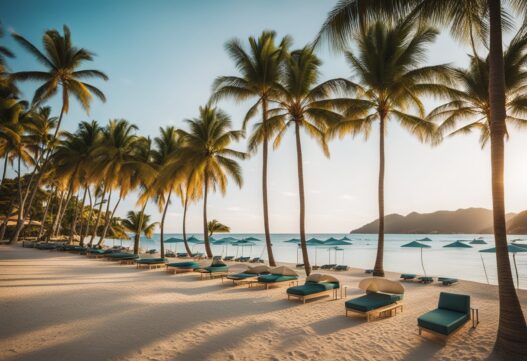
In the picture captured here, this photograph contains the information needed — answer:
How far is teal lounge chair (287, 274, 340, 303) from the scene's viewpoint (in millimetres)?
8969

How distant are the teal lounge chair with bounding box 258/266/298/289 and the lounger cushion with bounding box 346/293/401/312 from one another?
3915 mm

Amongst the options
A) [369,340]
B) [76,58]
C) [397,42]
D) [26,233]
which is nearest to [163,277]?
[369,340]

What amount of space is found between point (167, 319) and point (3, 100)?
25089 millimetres

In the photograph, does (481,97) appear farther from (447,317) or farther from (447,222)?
(447,222)

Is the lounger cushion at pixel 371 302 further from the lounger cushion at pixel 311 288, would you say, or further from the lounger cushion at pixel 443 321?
the lounger cushion at pixel 311 288

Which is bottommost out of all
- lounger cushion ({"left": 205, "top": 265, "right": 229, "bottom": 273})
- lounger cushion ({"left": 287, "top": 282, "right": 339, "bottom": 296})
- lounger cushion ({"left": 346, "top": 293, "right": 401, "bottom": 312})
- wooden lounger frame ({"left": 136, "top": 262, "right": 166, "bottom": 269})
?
wooden lounger frame ({"left": 136, "top": 262, "right": 166, "bottom": 269})

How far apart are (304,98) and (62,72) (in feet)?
65.6

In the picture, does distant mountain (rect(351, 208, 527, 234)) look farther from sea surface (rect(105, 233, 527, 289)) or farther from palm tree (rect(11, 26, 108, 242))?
palm tree (rect(11, 26, 108, 242))

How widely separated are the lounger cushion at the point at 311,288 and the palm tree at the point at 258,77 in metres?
5.32

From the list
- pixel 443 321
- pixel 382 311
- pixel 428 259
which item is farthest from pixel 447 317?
pixel 428 259

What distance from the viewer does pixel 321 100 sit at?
49.5 feet

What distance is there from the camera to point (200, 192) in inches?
935

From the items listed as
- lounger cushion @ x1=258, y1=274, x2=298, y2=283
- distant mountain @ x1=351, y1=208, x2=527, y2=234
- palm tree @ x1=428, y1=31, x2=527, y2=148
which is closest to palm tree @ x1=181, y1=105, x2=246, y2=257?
lounger cushion @ x1=258, y1=274, x2=298, y2=283

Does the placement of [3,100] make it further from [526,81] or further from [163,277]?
[526,81]
